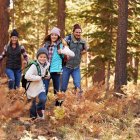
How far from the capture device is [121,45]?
1241 cm

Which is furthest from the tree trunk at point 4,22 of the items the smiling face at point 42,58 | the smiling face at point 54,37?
the smiling face at point 42,58

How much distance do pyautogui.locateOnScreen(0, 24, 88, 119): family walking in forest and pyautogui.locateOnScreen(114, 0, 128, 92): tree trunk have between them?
322 centimetres

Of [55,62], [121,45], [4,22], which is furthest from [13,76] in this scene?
[4,22]

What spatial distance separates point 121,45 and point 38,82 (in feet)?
17.4

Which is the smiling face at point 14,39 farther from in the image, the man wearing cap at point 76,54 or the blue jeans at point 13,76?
the man wearing cap at point 76,54

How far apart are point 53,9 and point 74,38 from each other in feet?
52.1

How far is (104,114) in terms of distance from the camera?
348 inches

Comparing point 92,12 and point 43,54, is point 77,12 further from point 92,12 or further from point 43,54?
point 43,54

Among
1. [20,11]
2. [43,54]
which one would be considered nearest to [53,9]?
[20,11]

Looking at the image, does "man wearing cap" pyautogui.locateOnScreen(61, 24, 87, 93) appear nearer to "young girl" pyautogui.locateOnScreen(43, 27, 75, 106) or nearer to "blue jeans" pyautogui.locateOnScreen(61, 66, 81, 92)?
"blue jeans" pyautogui.locateOnScreen(61, 66, 81, 92)

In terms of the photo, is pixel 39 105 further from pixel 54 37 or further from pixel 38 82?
pixel 54 37

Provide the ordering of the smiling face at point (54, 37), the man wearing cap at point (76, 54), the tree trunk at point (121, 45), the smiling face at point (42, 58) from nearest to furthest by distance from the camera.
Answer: the smiling face at point (42, 58) < the smiling face at point (54, 37) < the man wearing cap at point (76, 54) < the tree trunk at point (121, 45)

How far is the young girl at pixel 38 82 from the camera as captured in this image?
754 cm

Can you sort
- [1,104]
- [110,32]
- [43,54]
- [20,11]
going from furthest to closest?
[20,11] < [110,32] < [43,54] < [1,104]
